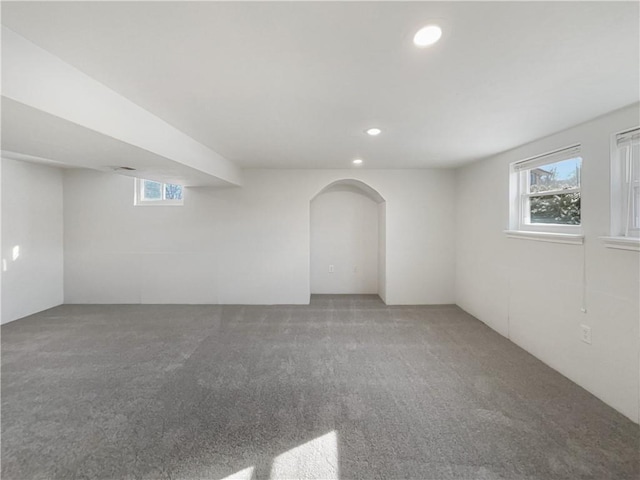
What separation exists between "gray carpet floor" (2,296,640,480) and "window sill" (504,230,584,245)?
45.8 inches

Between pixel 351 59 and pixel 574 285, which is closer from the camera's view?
pixel 351 59

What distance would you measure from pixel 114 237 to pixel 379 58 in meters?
5.05

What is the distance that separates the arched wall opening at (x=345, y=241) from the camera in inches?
207

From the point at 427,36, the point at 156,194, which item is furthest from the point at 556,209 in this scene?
the point at 156,194

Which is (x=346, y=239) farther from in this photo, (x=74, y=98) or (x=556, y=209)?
(x=74, y=98)

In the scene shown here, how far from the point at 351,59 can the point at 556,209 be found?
2584 mm

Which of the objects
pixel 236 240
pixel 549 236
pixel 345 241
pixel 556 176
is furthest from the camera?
pixel 345 241

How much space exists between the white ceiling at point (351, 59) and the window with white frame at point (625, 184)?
0.26 meters

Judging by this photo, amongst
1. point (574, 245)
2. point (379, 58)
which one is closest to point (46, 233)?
point (379, 58)

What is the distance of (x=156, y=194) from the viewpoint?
A: 4.82m

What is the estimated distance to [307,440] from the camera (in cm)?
173

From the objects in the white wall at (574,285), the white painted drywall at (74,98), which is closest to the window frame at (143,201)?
the white painted drywall at (74,98)

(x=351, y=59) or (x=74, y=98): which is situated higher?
(x=351, y=59)

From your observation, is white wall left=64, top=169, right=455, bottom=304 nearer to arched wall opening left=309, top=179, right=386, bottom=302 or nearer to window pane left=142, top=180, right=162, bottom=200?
window pane left=142, top=180, right=162, bottom=200
